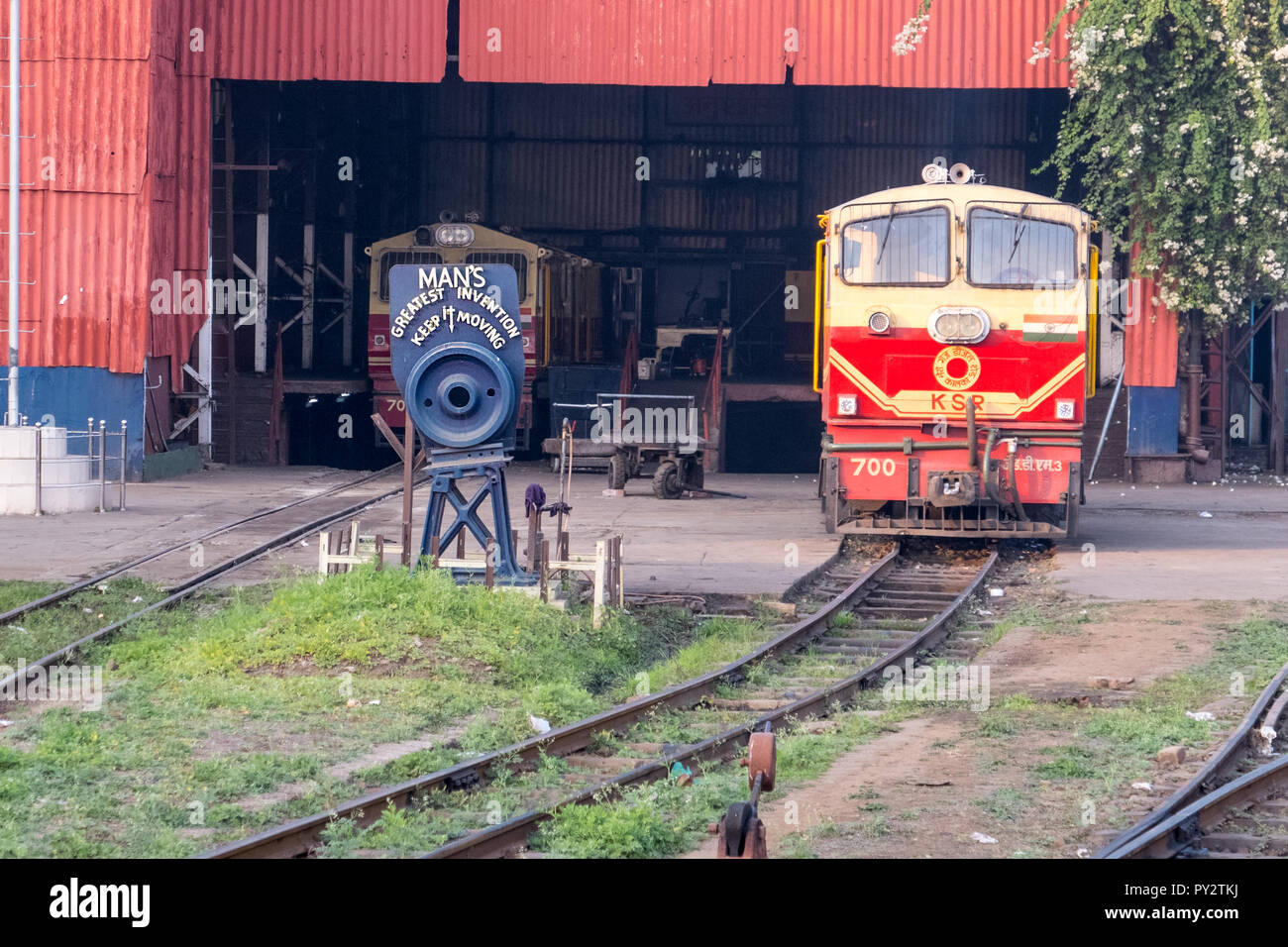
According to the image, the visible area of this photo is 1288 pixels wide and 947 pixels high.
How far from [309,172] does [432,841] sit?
27.1m

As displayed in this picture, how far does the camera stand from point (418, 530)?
19234 millimetres

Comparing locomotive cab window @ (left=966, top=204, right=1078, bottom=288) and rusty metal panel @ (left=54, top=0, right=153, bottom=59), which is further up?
rusty metal panel @ (left=54, top=0, right=153, bottom=59)

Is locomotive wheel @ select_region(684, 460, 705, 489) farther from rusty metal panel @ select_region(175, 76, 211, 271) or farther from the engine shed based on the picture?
rusty metal panel @ select_region(175, 76, 211, 271)

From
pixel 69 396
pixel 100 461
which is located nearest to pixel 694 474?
pixel 100 461

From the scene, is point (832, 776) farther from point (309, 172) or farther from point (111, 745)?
point (309, 172)

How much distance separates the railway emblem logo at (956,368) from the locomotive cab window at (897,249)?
2.57 feet

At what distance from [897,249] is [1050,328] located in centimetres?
178

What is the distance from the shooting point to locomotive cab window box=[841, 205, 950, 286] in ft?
55.0

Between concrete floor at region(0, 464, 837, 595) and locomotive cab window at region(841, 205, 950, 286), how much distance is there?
3.04m

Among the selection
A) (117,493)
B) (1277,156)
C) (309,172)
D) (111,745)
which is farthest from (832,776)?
(309,172)

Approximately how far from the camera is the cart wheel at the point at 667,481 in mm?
23359

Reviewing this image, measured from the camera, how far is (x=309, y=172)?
1280 inches

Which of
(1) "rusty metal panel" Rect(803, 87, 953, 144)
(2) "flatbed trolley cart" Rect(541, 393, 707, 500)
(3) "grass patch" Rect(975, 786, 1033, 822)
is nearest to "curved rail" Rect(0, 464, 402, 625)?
(2) "flatbed trolley cart" Rect(541, 393, 707, 500)

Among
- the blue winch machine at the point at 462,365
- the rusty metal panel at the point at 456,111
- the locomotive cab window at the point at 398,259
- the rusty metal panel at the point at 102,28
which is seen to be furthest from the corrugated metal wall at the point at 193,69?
the blue winch machine at the point at 462,365
